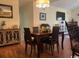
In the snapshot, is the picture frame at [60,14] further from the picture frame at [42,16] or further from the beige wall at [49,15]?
the picture frame at [42,16]

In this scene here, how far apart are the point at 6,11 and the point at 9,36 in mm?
1266

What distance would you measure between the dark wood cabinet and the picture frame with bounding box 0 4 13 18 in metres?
0.78

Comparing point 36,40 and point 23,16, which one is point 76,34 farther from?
point 23,16

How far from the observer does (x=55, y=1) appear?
340 inches

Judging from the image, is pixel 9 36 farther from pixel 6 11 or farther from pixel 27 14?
pixel 27 14

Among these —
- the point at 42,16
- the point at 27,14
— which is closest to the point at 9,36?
the point at 27,14

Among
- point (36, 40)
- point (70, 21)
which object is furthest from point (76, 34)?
point (70, 21)

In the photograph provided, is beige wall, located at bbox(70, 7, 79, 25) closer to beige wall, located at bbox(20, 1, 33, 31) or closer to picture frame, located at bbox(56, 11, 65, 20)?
picture frame, located at bbox(56, 11, 65, 20)

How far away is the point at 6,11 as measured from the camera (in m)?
6.12

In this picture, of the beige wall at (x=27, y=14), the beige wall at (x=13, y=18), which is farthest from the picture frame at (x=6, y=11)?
the beige wall at (x=27, y=14)

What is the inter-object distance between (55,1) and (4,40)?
15.5 feet

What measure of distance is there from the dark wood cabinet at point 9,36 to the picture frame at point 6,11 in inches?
30.7

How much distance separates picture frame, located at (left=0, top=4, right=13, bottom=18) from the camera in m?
5.92

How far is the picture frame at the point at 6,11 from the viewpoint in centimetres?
592
